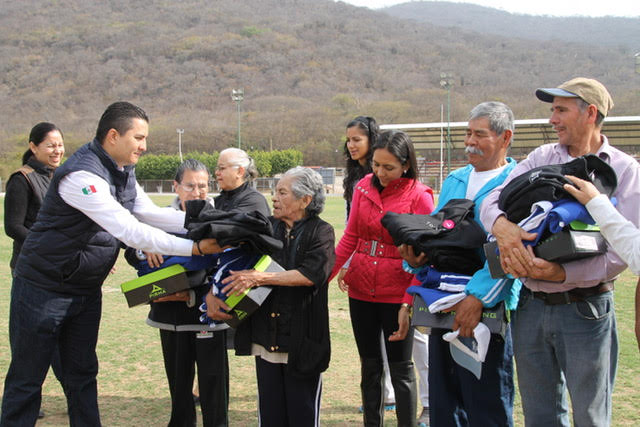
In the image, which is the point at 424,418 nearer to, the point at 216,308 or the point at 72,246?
the point at 216,308

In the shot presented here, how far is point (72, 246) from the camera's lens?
3.55 metres

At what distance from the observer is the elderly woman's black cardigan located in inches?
140

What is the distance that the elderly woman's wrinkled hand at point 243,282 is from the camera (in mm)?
3549

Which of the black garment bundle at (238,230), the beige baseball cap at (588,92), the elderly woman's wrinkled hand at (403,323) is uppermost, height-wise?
the beige baseball cap at (588,92)

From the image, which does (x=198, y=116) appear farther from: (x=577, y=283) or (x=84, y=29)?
(x=577, y=283)

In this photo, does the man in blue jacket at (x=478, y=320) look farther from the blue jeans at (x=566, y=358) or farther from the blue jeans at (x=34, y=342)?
the blue jeans at (x=34, y=342)

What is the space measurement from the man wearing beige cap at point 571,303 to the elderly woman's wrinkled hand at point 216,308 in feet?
5.06

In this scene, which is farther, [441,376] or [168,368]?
[168,368]

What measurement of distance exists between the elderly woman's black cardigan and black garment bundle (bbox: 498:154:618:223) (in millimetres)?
1218

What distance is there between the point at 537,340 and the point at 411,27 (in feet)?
629

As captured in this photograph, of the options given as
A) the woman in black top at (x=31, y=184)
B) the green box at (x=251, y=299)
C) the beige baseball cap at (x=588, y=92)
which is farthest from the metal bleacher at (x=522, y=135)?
the beige baseball cap at (x=588, y=92)

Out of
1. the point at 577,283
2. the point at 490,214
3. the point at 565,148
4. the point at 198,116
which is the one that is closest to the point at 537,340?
the point at 577,283

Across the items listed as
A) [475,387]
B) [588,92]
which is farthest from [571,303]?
[588,92]

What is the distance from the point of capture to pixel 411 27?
7269 inches
